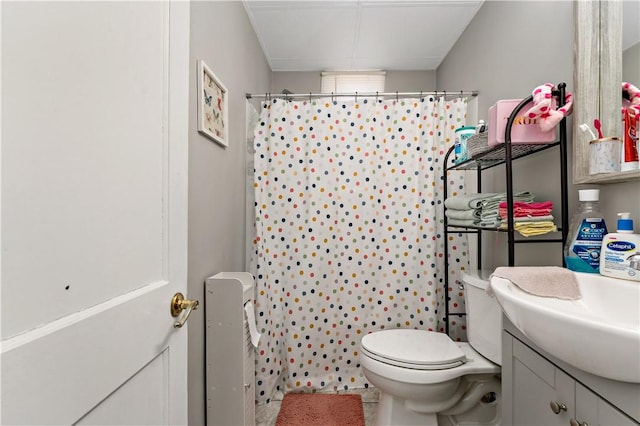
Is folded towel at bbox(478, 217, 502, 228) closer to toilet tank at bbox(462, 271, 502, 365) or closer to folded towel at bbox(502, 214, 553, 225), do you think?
folded towel at bbox(502, 214, 553, 225)

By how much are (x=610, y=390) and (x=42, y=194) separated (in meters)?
1.03

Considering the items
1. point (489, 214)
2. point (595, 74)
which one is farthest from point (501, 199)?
point (595, 74)

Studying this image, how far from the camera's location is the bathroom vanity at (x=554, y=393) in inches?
23.6

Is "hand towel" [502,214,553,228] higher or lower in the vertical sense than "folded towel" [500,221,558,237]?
higher

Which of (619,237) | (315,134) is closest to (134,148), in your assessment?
(619,237)

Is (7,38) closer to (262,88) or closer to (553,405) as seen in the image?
(553,405)

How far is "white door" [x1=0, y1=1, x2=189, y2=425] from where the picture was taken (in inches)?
16.3

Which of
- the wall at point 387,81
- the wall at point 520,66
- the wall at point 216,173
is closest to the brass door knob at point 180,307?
the wall at point 216,173

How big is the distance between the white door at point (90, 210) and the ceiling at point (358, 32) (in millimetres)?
1369

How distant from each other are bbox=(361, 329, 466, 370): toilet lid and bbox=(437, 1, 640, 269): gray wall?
0.54 meters

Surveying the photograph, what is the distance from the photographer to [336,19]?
78.7 inches

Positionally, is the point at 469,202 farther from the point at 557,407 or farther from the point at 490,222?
the point at 557,407

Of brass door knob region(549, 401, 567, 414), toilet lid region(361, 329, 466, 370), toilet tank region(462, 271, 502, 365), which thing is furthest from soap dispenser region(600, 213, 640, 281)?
toilet lid region(361, 329, 466, 370)

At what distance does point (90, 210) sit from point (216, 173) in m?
0.99
